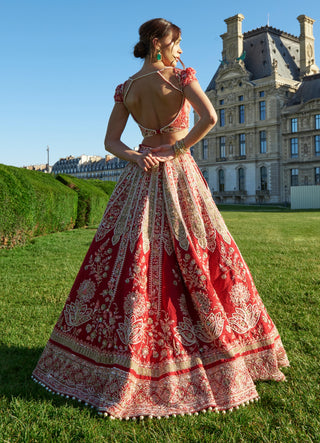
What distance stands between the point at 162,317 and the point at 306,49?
55086 mm

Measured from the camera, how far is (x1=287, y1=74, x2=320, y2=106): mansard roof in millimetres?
45281

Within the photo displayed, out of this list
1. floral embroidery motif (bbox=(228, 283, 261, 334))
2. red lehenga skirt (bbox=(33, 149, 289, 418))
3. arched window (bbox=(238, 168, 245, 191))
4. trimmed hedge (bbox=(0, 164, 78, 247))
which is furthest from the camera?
arched window (bbox=(238, 168, 245, 191))

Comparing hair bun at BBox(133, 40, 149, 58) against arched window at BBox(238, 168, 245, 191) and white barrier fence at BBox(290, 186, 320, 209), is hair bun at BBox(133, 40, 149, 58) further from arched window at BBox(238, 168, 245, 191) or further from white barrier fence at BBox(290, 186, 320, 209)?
arched window at BBox(238, 168, 245, 191)

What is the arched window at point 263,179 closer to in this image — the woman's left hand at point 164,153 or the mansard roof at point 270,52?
the mansard roof at point 270,52

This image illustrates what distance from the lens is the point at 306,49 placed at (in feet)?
164

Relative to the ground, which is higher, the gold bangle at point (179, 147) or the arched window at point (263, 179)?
the arched window at point (263, 179)

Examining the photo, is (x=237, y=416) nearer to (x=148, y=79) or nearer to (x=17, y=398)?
(x=17, y=398)

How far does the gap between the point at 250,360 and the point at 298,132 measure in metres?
47.0

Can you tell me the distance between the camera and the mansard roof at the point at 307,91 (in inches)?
1783

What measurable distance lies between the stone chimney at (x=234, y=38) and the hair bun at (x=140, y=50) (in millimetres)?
51930

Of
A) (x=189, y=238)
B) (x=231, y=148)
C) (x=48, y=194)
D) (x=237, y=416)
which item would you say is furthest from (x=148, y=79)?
(x=231, y=148)

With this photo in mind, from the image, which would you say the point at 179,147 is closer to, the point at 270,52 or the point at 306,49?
the point at 270,52

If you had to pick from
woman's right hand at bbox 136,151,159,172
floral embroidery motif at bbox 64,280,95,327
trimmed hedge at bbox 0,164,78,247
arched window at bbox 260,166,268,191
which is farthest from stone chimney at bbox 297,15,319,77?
floral embroidery motif at bbox 64,280,95,327

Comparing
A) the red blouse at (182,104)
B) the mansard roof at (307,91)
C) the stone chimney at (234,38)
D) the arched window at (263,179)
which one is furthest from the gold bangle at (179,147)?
the stone chimney at (234,38)
